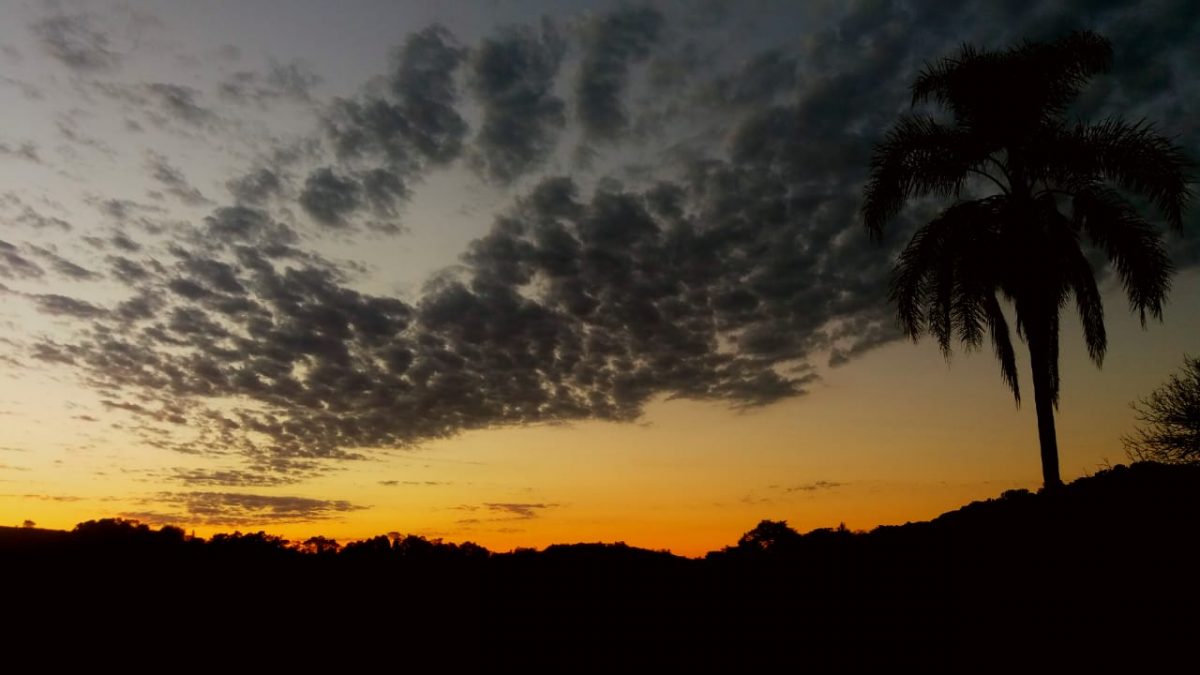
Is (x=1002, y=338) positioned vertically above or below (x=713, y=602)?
above

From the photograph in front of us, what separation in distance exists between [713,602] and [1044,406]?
9.01 meters

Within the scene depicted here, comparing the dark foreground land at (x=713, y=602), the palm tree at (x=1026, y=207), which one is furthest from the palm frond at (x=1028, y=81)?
the dark foreground land at (x=713, y=602)

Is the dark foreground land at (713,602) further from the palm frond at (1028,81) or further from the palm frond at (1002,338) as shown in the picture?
the palm frond at (1028,81)

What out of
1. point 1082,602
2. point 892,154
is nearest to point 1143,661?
point 1082,602

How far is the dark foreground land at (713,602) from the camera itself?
12.1 metres

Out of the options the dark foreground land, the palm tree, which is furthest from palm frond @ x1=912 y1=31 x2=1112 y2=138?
the dark foreground land

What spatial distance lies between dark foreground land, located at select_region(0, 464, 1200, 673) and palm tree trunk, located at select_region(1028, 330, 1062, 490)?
2.28 feet

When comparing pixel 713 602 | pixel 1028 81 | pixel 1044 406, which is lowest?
pixel 713 602

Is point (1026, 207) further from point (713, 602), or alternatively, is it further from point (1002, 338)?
point (713, 602)

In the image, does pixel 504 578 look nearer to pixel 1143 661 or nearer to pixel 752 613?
pixel 752 613

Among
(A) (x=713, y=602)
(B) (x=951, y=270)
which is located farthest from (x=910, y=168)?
(A) (x=713, y=602)

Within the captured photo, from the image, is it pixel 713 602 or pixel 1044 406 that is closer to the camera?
pixel 713 602

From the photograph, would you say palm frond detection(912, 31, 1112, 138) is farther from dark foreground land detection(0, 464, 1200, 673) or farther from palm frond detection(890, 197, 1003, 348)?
Answer: dark foreground land detection(0, 464, 1200, 673)

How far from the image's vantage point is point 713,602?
53.2 ft
